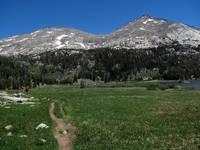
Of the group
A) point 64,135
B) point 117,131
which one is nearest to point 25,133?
point 64,135

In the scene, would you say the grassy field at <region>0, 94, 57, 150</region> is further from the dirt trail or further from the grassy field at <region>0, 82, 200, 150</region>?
the dirt trail

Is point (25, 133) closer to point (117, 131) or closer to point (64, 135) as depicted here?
point (64, 135)

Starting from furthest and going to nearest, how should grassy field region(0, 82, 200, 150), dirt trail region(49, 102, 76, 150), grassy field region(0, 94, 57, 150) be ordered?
dirt trail region(49, 102, 76, 150)
grassy field region(0, 82, 200, 150)
grassy field region(0, 94, 57, 150)

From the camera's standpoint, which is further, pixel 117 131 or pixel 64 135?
pixel 117 131

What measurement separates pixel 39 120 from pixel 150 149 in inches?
636

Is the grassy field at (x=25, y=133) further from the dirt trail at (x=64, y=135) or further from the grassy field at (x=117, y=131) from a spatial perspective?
the dirt trail at (x=64, y=135)

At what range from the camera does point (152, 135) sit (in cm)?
2991

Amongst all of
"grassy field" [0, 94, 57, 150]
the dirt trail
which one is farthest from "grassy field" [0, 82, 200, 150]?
the dirt trail

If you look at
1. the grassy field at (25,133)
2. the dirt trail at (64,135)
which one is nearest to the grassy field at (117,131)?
the grassy field at (25,133)

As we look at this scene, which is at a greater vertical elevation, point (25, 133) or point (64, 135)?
point (25, 133)

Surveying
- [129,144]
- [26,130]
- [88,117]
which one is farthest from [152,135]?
[88,117]

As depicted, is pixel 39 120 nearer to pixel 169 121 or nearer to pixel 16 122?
pixel 16 122

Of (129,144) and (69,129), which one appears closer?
(129,144)

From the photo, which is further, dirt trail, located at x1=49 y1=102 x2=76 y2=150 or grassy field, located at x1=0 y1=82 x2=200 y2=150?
dirt trail, located at x1=49 y1=102 x2=76 y2=150
